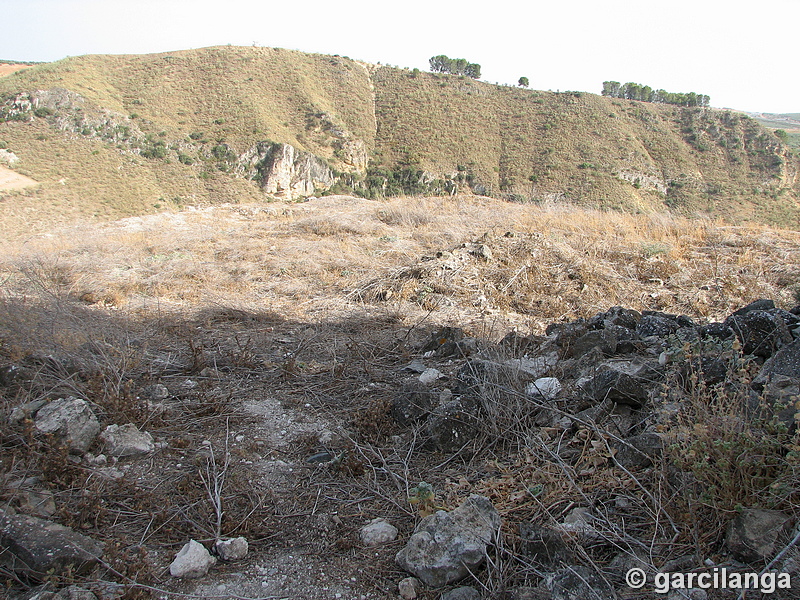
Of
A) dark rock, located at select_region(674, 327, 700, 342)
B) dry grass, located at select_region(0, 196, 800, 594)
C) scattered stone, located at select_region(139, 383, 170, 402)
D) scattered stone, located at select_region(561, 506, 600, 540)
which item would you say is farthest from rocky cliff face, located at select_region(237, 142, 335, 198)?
scattered stone, located at select_region(561, 506, 600, 540)

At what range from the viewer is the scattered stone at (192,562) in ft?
5.82

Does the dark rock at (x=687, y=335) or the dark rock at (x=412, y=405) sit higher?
the dark rock at (x=687, y=335)

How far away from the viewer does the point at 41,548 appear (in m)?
1.70

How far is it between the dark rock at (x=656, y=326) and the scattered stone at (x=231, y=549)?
2887 millimetres

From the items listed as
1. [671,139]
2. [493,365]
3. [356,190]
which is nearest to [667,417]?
[493,365]

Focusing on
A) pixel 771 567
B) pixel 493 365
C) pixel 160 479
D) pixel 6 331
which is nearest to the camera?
pixel 771 567

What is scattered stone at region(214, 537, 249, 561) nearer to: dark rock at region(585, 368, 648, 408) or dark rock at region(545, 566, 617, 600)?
dark rock at region(545, 566, 617, 600)

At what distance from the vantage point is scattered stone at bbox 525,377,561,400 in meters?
2.73

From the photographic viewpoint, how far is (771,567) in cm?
140

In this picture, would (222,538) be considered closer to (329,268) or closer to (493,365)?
(493,365)

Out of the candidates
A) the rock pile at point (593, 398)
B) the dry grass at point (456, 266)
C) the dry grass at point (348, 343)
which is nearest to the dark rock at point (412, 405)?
the rock pile at point (593, 398)

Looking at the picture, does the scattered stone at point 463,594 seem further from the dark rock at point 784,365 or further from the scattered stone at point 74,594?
the dark rock at point 784,365

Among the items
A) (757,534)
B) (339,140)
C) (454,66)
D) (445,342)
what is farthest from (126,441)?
(454,66)

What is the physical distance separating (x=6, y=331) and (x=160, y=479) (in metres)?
1.89
